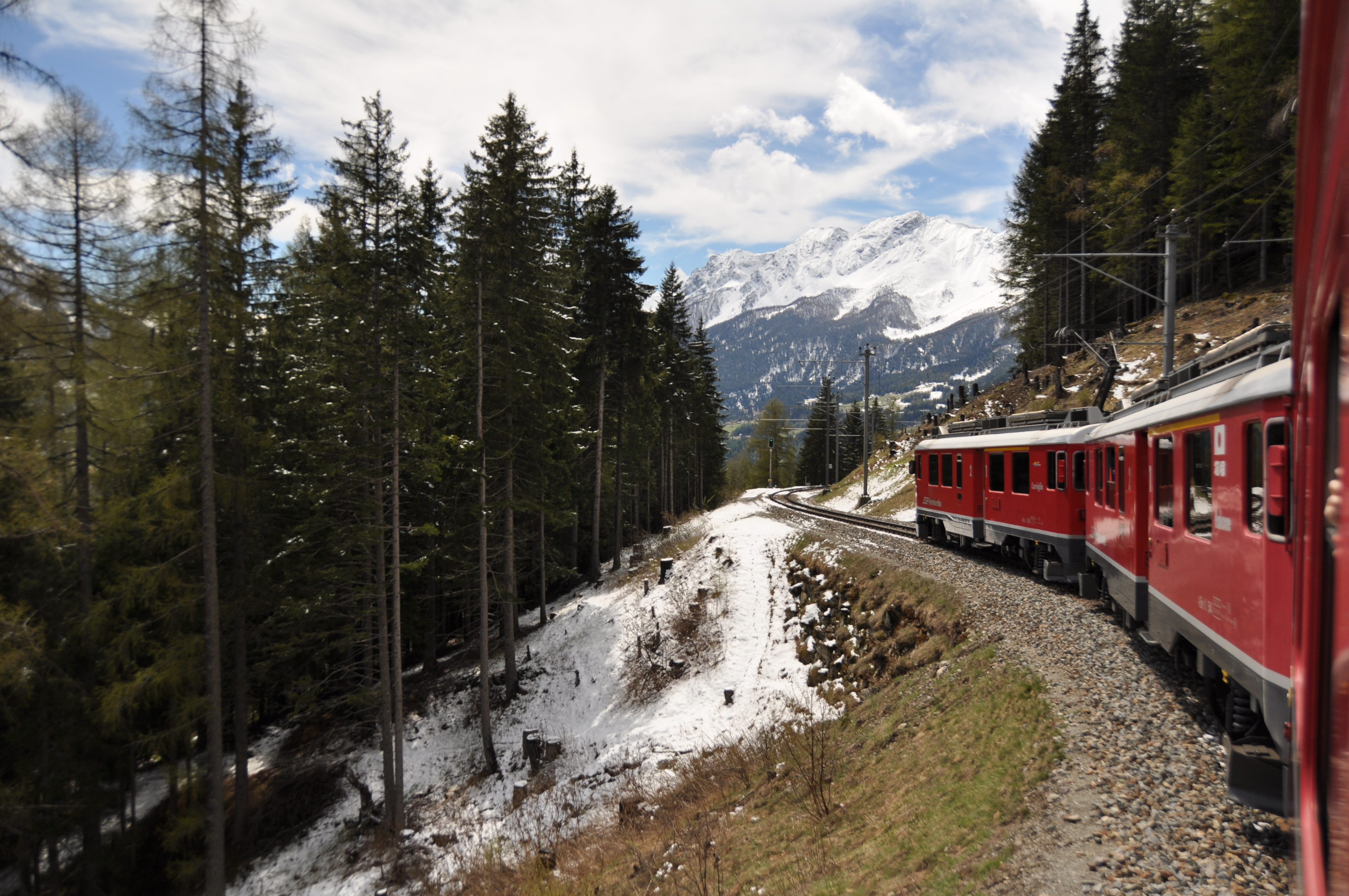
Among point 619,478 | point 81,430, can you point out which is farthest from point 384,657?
point 619,478

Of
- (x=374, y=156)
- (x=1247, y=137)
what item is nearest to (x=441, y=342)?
(x=374, y=156)

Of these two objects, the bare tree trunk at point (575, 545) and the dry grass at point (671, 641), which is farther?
the bare tree trunk at point (575, 545)

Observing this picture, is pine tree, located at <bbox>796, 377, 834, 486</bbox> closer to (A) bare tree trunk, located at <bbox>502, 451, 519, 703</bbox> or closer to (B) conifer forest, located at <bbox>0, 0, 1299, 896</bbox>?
(B) conifer forest, located at <bbox>0, 0, 1299, 896</bbox>

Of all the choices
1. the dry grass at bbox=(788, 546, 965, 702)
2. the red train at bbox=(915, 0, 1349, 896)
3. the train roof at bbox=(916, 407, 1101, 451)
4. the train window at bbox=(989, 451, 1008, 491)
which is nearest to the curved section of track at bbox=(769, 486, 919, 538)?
the train roof at bbox=(916, 407, 1101, 451)

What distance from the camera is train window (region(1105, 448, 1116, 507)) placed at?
10.8 m

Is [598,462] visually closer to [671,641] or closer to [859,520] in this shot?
[671,641]

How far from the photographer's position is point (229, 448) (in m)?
15.6

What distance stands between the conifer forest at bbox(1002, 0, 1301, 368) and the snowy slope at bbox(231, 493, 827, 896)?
2041 cm

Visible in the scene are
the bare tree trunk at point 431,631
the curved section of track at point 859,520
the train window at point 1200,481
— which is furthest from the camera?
the curved section of track at point 859,520

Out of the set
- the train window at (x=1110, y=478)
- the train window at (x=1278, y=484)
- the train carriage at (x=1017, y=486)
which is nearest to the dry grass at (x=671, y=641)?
the train carriage at (x=1017, y=486)

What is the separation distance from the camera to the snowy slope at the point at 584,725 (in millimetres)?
13922

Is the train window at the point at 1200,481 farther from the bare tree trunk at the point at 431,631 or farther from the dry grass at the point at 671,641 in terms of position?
the bare tree trunk at the point at 431,631

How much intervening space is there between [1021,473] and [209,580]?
1739 cm

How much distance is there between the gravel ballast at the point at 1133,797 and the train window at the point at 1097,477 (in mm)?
2705
